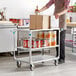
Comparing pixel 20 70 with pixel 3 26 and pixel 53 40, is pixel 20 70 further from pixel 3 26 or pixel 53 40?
pixel 3 26

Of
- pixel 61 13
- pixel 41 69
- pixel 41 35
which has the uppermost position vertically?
pixel 61 13

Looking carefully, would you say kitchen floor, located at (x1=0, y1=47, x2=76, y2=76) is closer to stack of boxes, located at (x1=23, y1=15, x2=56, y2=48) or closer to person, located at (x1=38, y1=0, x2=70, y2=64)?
person, located at (x1=38, y1=0, x2=70, y2=64)

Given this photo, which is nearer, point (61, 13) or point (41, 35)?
point (61, 13)

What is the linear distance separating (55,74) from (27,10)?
3.28 meters

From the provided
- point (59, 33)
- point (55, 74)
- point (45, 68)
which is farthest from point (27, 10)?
point (55, 74)

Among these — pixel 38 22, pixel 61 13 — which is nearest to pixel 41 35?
pixel 38 22

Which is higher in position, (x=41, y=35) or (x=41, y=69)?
(x=41, y=35)

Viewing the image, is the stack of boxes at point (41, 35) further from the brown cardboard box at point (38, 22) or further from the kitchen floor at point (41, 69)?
the kitchen floor at point (41, 69)

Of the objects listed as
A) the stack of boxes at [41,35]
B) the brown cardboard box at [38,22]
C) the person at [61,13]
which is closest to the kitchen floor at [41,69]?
the person at [61,13]

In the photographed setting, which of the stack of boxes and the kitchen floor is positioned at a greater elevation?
the stack of boxes

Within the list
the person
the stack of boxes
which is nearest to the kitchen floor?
the person

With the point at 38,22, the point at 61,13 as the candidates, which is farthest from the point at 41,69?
the point at 61,13

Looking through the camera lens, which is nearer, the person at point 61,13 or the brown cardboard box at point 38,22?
the brown cardboard box at point 38,22

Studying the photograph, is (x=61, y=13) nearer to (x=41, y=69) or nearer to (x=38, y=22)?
(x=38, y=22)
